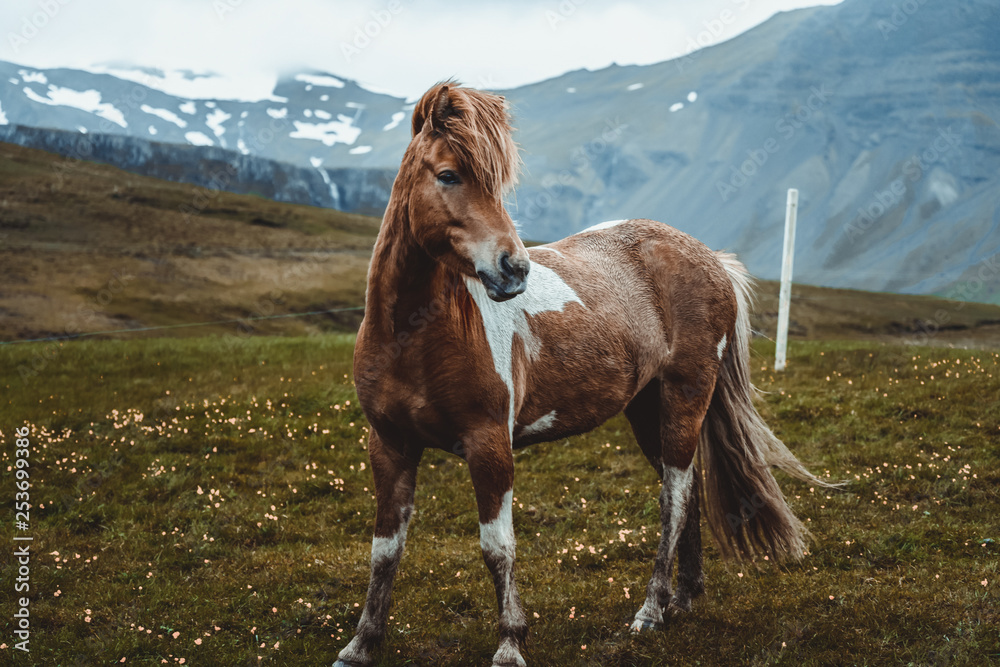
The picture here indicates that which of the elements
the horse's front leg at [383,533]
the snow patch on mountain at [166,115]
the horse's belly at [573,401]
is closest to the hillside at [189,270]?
the horse's belly at [573,401]

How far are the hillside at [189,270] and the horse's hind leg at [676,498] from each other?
1830 cm

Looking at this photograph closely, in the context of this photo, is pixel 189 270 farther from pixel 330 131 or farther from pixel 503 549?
pixel 330 131

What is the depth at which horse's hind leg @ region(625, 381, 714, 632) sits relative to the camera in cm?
475

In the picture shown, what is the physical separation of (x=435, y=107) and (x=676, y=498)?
133 inches

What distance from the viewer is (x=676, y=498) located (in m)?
4.87

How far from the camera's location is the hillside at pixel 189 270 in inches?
1149

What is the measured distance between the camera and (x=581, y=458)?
8469 mm

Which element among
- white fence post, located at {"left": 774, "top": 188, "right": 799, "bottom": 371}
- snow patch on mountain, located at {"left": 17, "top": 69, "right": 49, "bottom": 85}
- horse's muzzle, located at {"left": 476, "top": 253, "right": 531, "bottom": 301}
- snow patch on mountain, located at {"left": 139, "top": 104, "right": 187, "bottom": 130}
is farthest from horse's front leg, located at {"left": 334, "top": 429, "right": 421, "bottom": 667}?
snow patch on mountain, located at {"left": 17, "top": 69, "right": 49, "bottom": 85}

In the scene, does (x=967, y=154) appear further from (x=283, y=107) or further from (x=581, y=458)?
(x=283, y=107)

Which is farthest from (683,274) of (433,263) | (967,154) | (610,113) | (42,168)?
(610,113)

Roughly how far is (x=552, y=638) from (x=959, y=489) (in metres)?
5.37

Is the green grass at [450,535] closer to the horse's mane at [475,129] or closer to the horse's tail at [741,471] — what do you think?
the horse's tail at [741,471]

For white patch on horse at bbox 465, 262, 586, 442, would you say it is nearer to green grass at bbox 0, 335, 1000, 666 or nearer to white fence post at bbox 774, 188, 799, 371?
green grass at bbox 0, 335, 1000, 666
